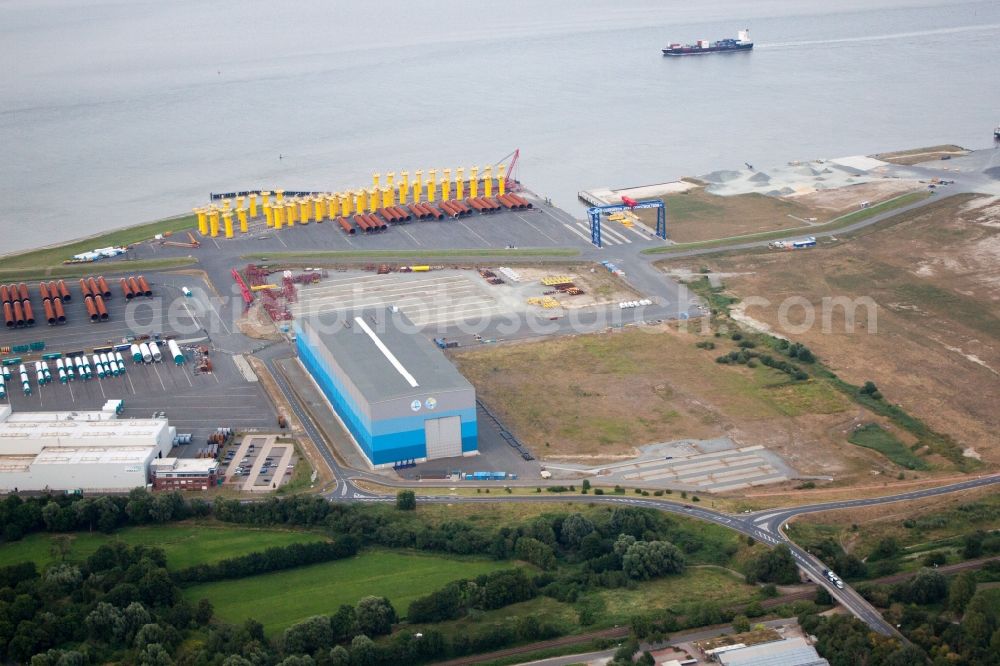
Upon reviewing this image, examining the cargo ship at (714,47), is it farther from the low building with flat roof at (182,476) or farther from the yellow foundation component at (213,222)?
the low building with flat roof at (182,476)

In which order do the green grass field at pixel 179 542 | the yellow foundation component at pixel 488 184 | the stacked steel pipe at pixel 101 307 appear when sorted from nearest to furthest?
1. the green grass field at pixel 179 542
2. the stacked steel pipe at pixel 101 307
3. the yellow foundation component at pixel 488 184

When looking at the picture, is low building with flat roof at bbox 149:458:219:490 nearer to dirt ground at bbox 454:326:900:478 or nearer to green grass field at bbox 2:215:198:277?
dirt ground at bbox 454:326:900:478

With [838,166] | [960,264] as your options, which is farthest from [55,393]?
[838,166]

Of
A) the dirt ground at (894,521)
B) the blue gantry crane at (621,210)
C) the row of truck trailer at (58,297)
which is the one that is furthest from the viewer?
the blue gantry crane at (621,210)

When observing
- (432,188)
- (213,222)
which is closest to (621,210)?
(432,188)

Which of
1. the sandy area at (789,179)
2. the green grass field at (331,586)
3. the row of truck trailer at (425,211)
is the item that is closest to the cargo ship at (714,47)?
the sandy area at (789,179)

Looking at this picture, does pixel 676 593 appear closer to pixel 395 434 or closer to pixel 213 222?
pixel 395 434

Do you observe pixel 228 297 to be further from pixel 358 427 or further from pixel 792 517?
pixel 792 517
